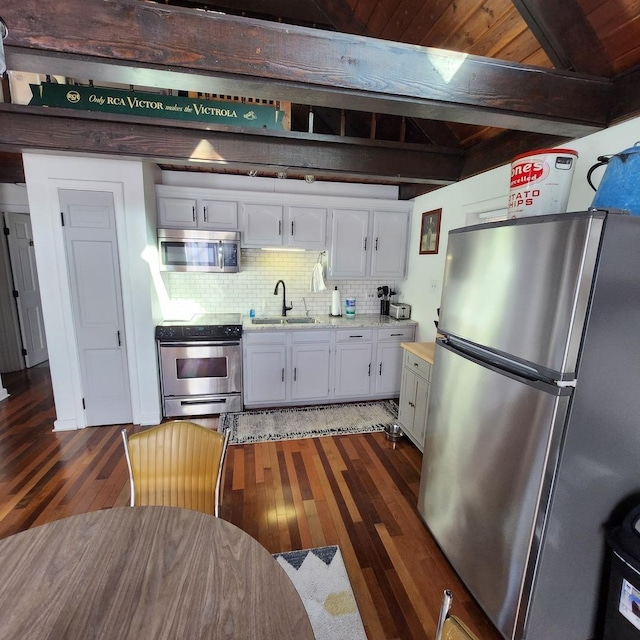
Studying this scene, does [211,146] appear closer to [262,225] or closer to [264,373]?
[262,225]

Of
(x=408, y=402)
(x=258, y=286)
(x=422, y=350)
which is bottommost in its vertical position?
(x=408, y=402)

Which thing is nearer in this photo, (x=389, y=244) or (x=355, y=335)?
(x=355, y=335)

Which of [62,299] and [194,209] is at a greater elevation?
[194,209]

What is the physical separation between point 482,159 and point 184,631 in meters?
3.18

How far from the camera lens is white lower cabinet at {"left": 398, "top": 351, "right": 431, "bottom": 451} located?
267cm

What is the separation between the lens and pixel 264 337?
3371 millimetres

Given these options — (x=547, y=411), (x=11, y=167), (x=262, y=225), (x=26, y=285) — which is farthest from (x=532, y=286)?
(x=26, y=285)

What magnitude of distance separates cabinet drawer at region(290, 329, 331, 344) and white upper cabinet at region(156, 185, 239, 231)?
1282mm

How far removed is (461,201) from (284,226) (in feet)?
5.75

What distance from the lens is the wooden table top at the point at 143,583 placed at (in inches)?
32.4

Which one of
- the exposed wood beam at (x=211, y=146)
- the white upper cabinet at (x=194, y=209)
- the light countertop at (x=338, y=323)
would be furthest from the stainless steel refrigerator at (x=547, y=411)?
the white upper cabinet at (x=194, y=209)

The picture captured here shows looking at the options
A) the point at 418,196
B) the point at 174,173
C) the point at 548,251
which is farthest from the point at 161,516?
the point at 418,196

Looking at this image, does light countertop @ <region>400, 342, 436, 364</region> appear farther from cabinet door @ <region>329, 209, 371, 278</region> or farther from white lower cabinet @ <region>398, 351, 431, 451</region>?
cabinet door @ <region>329, 209, 371, 278</region>

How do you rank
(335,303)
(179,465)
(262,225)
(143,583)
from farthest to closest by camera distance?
(335,303)
(262,225)
(179,465)
(143,583)
